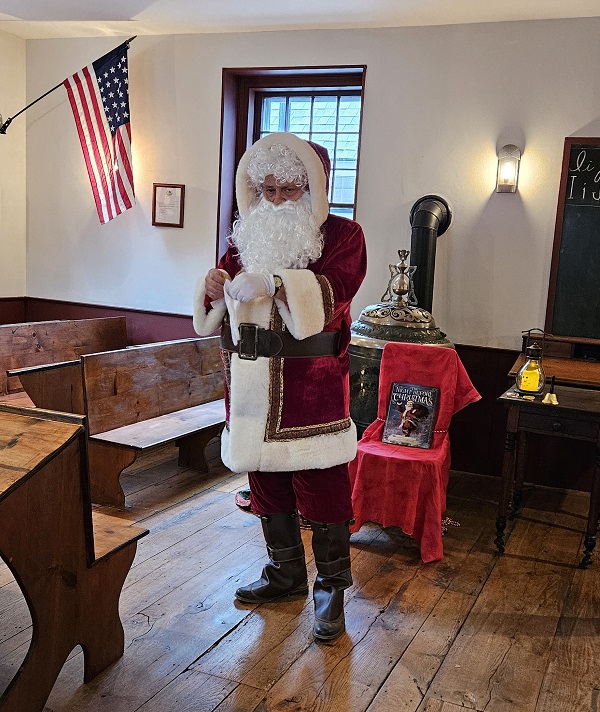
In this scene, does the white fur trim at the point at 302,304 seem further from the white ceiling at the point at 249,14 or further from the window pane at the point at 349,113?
the window pane at the point at 349,113

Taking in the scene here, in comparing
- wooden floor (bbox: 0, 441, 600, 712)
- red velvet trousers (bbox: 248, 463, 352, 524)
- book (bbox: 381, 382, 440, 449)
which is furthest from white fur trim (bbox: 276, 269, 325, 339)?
book (bbox: 381, 382, 440, 449)

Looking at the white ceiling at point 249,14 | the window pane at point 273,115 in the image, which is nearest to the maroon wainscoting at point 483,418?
Result: the white ceiling at point 249,14

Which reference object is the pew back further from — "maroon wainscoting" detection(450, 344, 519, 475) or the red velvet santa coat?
"maroon wainscoting" detection(450, 344, 519, 475)

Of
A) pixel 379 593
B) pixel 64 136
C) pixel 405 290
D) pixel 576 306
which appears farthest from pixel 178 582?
pixel 64 136

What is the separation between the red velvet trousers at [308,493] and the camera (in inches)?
97.8

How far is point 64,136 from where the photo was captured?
5.58 metres

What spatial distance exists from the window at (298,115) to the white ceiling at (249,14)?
333 mm

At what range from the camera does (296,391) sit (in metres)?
2.41

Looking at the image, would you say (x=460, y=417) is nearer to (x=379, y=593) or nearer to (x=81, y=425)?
(x=379, y=593)

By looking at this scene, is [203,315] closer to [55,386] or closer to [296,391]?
[296,391]

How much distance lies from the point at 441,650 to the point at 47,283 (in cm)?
450

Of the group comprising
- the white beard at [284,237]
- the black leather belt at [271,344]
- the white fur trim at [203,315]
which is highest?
the white beard at [284,237]

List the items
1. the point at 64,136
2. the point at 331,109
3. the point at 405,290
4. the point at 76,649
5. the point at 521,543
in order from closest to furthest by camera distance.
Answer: the point at 76,649
the point at 521,543
the point at 405,290
the point at 331,109
the point at 64,136

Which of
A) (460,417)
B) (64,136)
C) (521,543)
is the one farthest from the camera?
(64,136)
